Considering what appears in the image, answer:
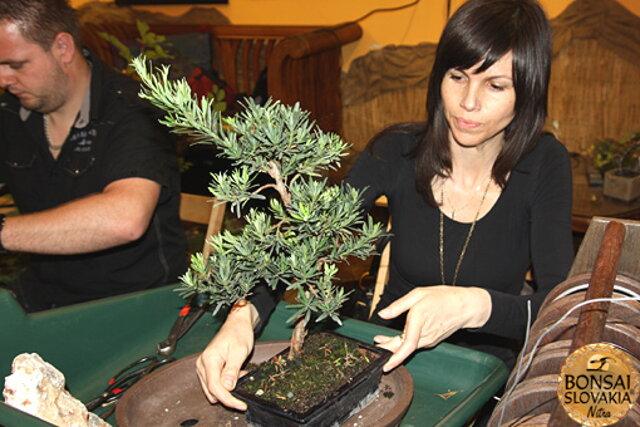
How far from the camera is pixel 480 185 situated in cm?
158

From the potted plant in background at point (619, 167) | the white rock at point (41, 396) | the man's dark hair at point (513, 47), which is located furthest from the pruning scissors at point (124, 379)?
the potted plant in background at point (619, 167)

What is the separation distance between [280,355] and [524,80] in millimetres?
827

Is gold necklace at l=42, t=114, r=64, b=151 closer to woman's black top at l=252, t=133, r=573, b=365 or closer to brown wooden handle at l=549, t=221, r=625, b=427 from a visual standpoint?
woman's black top at l=252, t=133, r=573, b=365

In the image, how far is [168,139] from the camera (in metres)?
1.79

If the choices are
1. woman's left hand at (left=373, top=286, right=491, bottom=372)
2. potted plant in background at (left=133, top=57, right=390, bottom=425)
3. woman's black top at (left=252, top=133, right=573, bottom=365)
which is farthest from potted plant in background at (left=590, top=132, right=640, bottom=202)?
potted plant in background at (left=133, top=57, right=390, bottom=425)

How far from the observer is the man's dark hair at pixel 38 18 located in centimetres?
161

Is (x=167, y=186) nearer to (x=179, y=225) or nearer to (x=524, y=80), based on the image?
(x=179, y=225)

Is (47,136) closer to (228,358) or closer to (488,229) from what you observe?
(228,358)

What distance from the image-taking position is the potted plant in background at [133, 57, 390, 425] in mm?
752

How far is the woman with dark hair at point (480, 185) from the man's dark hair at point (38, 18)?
0.92 metres

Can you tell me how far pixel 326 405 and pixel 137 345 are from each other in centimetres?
57

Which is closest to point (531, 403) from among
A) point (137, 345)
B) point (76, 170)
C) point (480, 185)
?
point (137, 345)

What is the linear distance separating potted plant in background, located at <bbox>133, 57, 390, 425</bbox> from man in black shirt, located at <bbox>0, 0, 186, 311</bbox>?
80 centimetres

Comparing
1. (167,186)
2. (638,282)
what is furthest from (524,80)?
(167,186)
